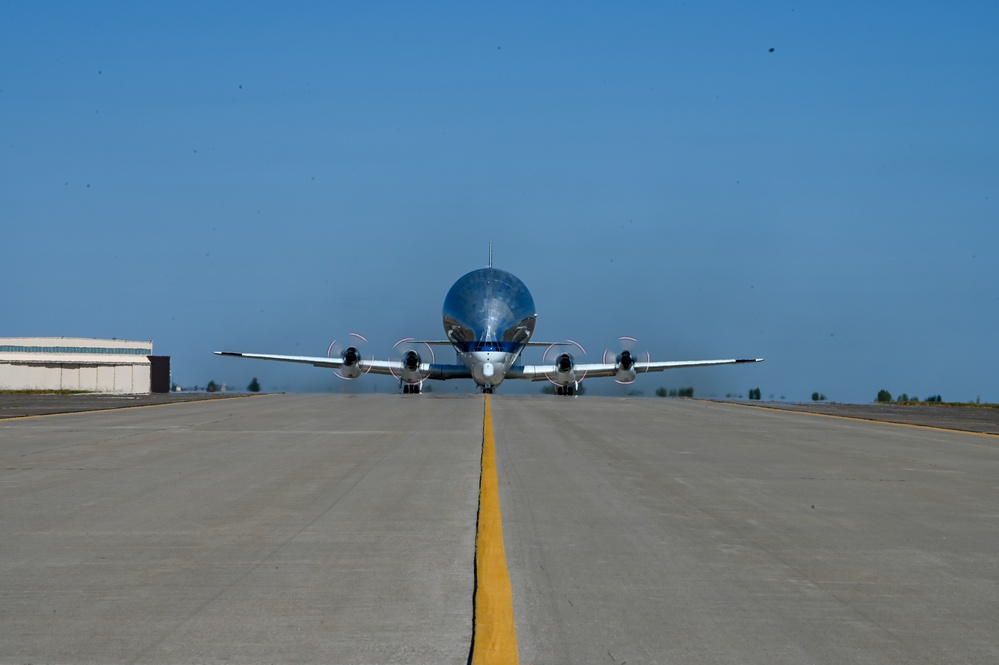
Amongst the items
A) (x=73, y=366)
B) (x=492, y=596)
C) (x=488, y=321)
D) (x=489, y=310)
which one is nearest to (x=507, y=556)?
(x=492, y=596)

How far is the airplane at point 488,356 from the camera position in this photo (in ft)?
187

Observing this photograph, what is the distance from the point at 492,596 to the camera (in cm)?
648

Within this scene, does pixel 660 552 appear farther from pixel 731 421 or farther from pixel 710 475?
pixel 731 421

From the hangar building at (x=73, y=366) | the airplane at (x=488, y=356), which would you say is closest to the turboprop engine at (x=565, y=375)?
the airplane at (x=488, y=356)

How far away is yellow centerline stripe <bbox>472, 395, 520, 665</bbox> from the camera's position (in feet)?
17.3

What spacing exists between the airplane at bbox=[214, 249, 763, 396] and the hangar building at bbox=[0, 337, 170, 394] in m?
29.4

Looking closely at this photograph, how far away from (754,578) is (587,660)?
2409 millimetres

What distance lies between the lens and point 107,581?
6.93 metres

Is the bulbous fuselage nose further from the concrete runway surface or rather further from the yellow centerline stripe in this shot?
the yellow centerline stripe

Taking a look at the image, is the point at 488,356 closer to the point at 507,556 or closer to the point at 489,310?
the point at 489,310

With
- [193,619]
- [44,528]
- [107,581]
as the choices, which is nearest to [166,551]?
[107,581]

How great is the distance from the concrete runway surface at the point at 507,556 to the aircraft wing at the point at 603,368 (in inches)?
1645

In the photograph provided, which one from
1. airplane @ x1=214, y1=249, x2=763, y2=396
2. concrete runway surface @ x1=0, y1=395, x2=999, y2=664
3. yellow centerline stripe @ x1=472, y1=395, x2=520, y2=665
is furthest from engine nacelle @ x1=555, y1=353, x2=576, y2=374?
yellow centerline stripe @ x1=472, y1=395, x2=520, y2=665

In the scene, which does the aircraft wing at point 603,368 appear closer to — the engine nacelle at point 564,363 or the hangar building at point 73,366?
the engine nacelle at point 564,363
